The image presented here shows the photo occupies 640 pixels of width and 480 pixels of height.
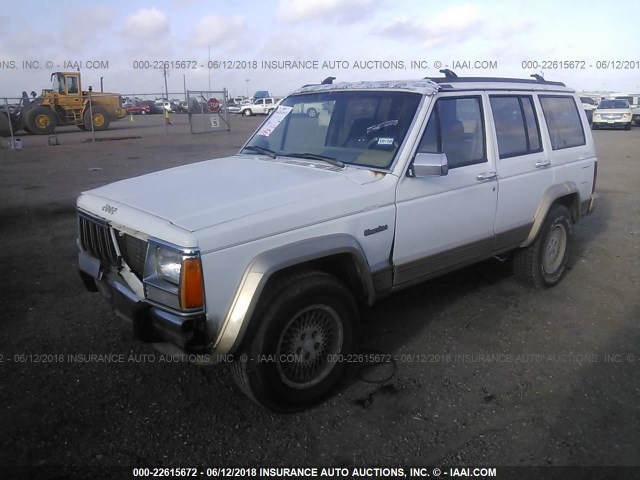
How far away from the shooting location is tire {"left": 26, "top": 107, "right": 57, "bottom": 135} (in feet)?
74.7

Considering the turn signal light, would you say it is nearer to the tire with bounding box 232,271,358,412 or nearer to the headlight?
the headlight

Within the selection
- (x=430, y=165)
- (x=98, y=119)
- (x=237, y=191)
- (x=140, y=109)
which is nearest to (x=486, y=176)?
(x=430, y=165)

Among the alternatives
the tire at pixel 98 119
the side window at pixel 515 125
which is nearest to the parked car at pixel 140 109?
the tire at pixel 98 119

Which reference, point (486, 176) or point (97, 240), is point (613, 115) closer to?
point (486, 176)

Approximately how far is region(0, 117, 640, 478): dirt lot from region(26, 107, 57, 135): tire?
20699mm

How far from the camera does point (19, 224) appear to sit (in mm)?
7398

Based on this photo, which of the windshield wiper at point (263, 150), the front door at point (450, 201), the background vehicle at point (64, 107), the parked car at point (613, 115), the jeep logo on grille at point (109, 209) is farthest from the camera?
the parked car at point (613, 115)

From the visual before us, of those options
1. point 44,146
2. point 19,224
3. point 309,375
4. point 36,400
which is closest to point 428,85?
point 309,375

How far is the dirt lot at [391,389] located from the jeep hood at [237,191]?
1.26 m

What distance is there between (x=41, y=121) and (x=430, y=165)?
24.5m

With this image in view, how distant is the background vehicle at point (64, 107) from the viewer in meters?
22.9

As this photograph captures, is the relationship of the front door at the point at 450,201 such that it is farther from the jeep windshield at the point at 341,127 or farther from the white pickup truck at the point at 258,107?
the white pickup truck at the point at 258,107

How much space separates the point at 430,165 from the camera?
3.34 m

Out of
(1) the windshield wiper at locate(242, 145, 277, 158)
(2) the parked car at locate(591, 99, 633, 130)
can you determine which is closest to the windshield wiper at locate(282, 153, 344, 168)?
(1) the windshield wiper at locate(242, 145, 277, 158)
